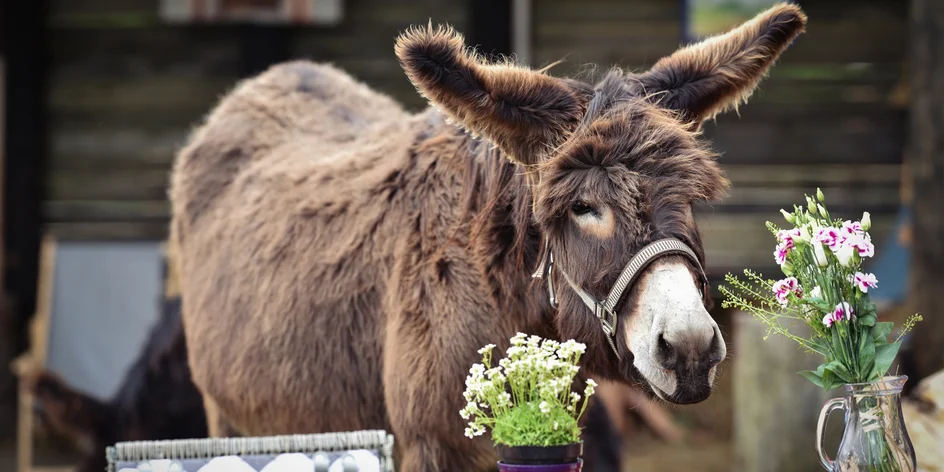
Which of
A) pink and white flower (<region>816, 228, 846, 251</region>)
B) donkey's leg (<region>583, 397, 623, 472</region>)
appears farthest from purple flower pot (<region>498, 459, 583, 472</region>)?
donkey's leg (<region>583, 397, 623, 472</region>)

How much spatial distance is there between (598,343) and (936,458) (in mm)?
1044

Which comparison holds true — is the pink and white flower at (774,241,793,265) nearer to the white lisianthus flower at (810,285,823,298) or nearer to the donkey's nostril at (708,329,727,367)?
the white lisianthus flower at (810,285,823,298)

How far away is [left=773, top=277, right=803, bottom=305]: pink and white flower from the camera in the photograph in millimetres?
2496

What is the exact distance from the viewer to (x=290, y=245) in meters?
3.65

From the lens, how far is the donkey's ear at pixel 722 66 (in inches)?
117

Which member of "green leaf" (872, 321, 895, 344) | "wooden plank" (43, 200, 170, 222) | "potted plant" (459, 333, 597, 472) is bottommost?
"potted plant" (459, 333, 597, 472)

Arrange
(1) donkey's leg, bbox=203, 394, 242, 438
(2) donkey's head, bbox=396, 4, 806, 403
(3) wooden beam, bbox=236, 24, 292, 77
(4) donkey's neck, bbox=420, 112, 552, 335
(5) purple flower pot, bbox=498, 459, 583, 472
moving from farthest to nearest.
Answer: (3) wooden beam, bbox=236, 24, 292, 77 < (1) donkey's leg, bbox=203, 394, 242, 438 < (4) donkey's neck, bbox=420, 112, 552, 335 < (2) donkey's head, bbox=396, 4, 806, 403 < (5) purple flower pot, bbox=498, 459, 583, 472

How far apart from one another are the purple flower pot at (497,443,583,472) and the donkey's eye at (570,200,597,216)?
1.86 feet

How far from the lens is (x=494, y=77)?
2.77 meters

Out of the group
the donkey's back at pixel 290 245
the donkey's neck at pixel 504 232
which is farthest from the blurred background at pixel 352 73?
the donkey's neck at pixel 504 232

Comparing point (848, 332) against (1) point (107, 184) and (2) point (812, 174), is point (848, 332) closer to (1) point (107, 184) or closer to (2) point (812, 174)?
(2) point (812, 174)

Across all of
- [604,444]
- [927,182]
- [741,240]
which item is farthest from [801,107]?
[604,444]

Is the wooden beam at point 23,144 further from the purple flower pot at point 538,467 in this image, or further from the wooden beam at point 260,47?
the purple flower pot at point 538,467

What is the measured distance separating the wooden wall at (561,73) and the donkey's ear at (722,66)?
4.51m
